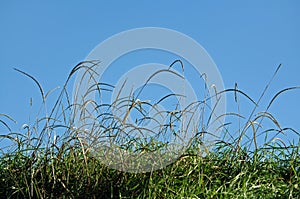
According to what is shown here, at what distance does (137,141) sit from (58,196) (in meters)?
0.83

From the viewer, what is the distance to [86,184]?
314 centimetres

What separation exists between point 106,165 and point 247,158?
1007mm

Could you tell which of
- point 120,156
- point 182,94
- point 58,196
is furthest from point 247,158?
point 58,196

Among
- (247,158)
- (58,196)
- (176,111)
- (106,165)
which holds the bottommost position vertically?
(58,196)

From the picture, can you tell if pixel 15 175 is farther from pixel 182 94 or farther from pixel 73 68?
pixel 182 94

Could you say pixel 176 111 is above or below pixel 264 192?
above

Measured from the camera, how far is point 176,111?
357cm

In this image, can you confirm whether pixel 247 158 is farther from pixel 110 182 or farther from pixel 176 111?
pixel 110 182

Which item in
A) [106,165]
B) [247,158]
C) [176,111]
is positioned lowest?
[106,165]

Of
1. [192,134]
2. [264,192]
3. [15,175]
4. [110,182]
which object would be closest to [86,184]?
[110,182]

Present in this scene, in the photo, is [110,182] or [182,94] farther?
[182,94]

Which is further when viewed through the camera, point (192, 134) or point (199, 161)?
point (192, 134)

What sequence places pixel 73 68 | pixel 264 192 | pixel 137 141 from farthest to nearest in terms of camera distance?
pixel 137 141 < pixel 73 68 < pixel 264 192

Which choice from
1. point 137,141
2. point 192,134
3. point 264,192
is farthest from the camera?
point 137,141
